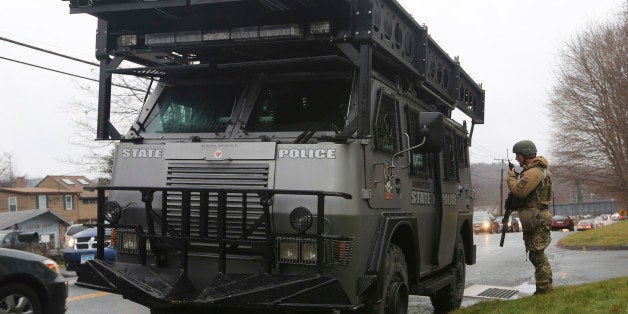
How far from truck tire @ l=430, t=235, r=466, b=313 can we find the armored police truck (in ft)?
6.83

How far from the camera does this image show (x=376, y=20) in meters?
5.48

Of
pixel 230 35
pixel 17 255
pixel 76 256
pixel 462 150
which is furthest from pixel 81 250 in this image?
pixel 230 35

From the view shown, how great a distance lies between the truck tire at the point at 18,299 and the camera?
6.12m

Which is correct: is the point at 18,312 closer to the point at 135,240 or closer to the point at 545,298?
the point at 135,240

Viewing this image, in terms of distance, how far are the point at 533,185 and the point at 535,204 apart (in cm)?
A: 26

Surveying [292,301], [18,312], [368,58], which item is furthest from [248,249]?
[18,312]

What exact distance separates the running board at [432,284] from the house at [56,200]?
62.9 meters

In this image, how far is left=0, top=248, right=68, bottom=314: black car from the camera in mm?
6160

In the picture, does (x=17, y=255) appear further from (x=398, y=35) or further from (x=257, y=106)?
(x=398, y=35)

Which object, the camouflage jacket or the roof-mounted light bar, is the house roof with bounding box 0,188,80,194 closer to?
the roof-mounted light bar

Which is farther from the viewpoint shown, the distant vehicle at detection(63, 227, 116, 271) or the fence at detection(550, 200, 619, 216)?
the fence at detection(550, 200, 619, 216)

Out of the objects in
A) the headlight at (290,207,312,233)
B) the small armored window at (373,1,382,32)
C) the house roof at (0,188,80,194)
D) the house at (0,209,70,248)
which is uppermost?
the small armored window at (373,1,382,32)

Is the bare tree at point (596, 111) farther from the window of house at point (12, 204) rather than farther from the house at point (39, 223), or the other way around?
the window of house at point (12, 204)

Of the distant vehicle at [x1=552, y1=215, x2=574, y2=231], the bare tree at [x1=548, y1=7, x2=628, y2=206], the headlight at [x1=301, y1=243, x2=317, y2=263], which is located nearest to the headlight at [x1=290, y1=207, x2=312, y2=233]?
the headlight at [x1=301, y1=243, x2=317, y2=263]
